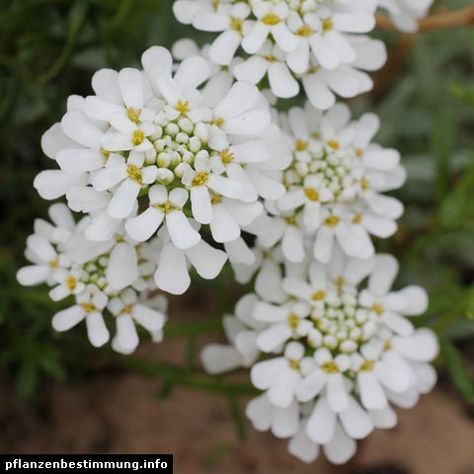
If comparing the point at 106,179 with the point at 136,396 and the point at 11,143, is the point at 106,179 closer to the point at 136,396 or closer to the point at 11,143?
the point at 11,143

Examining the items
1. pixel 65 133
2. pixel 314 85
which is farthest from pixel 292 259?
pixel 65 133

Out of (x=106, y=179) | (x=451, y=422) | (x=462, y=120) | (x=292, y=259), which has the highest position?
(x=106, y=179)

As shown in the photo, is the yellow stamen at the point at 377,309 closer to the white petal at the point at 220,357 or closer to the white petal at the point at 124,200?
the white petal at the point at 220,357

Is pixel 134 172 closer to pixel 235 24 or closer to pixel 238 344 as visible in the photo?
pixel 235 24

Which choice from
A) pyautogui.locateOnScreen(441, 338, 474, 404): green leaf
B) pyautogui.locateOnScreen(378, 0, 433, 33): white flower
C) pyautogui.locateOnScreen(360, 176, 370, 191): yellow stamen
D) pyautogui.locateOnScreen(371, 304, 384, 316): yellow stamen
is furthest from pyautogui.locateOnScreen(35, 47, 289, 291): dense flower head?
pyautogui.locateOnScreen(441, 338, 474, 404): green leaf

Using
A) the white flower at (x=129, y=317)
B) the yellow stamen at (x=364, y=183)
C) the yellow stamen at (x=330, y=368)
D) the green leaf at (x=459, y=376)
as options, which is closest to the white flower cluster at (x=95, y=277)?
the white flower at (x=129, y=317)

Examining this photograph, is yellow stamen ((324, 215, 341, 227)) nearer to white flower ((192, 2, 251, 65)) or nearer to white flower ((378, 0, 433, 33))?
white flower ((192, 2, 251, 65))

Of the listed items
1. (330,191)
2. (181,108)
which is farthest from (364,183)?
(181,108)
